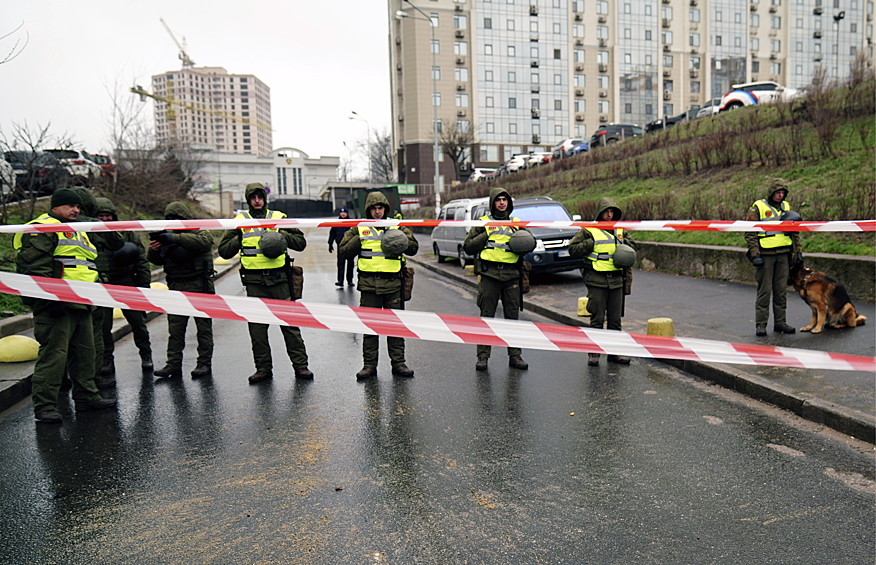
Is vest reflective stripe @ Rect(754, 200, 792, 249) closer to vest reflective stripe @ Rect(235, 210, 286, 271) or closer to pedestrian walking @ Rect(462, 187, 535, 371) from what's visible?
pedestrian walking @ Rect(462, 187, 535, 371)

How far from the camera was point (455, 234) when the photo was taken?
18.2 m

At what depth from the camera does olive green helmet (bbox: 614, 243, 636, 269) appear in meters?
6.49

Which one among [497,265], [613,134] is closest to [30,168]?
[497,265]

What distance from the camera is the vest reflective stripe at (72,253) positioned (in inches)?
204

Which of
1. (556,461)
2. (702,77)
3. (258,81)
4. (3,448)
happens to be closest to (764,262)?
(556,461)

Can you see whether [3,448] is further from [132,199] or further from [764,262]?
[132,199]

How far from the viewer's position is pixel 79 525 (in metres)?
3.44

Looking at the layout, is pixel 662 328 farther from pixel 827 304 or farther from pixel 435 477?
pixel 435 477

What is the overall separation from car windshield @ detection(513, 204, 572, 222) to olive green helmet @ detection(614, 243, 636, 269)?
25.7 ft

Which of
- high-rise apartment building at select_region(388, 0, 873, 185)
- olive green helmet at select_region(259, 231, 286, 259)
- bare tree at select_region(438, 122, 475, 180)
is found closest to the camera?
olive green helmet at select_region(259, 231, 286, 259)

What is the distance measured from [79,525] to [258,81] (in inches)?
6978

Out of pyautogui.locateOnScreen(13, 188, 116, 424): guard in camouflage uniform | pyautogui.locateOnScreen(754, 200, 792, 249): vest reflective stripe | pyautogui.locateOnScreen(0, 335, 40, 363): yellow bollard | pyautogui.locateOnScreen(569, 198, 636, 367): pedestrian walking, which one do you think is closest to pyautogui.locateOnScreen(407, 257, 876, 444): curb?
pyautogui.locateOnScreen(569, 198, 636, 367): pedestrian walking

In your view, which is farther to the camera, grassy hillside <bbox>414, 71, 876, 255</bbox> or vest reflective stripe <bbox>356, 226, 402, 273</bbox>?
grassy hillside <bbox>414, 71, 876, 255</bbox>

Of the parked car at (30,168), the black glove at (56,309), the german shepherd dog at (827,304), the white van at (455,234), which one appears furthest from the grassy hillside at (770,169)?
the parked car at (30,168)
